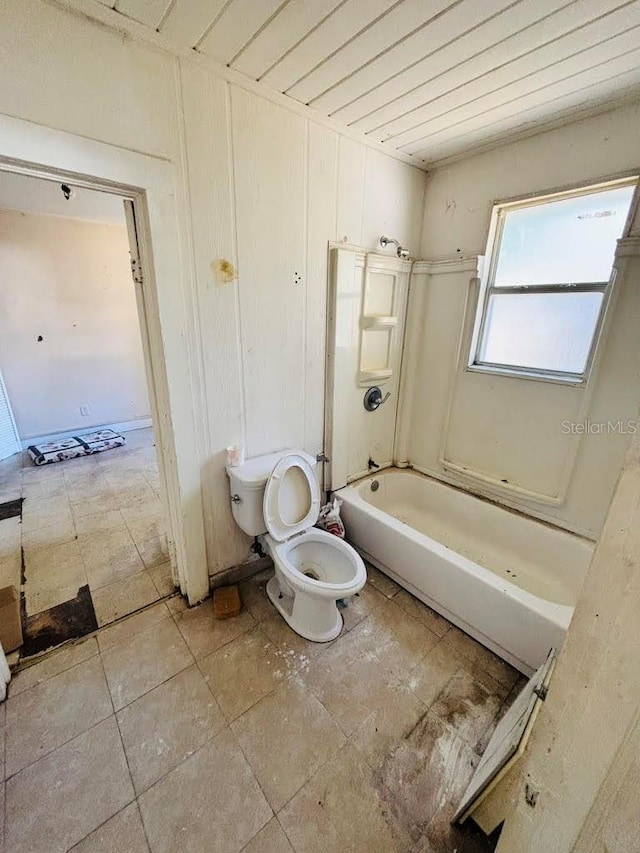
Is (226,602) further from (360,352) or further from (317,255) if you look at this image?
(317,255)

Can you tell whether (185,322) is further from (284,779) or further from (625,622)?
(284,779)

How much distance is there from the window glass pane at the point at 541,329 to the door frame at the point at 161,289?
182 centimetres

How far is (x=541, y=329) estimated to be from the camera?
197 cm

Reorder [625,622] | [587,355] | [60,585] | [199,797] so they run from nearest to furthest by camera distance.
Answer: [625,622]
[199,797]
[587,355]
[60,585]

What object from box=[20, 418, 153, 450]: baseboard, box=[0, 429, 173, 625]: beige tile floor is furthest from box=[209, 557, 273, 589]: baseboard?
box=[20, 418, 153, 450]: baseboard

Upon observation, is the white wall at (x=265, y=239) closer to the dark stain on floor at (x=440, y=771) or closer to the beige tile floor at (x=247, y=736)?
the beige tile floor at (x=247, y=736)

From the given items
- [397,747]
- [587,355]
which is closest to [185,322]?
[397,747]

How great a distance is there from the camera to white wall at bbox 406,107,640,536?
1.63 m

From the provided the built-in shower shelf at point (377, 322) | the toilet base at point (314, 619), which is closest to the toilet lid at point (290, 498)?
the toilet base at point (314, 619)

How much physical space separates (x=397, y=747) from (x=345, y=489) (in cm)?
132

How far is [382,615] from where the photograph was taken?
1.82 meters

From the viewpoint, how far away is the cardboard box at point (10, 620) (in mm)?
1582

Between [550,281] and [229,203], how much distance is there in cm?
173

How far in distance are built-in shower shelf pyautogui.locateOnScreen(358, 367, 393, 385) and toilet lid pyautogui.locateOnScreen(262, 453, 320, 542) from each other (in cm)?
72
